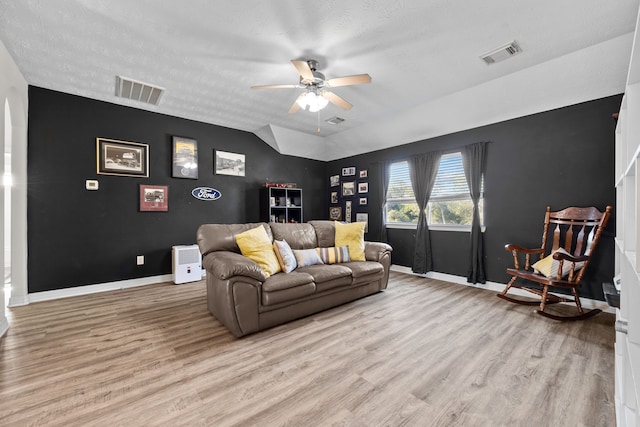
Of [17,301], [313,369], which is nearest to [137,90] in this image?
[17,301]

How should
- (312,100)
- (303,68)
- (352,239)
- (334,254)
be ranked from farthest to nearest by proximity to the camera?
1. (352,239)
2. (334,254)
3. (312,100)
4. (303,68)

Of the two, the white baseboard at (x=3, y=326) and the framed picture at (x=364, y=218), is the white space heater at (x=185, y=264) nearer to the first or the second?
the white baseboard at (x=3, y=326)

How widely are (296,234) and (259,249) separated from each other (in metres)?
0.75

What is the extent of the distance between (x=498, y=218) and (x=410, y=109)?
212 cm

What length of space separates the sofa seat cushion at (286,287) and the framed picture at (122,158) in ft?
10.1

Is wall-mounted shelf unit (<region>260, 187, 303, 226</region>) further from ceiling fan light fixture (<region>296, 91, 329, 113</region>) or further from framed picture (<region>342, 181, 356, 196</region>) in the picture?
ceiling fan light fixture (<region>296, 91, 329, 113</region>)

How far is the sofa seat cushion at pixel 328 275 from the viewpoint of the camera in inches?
113

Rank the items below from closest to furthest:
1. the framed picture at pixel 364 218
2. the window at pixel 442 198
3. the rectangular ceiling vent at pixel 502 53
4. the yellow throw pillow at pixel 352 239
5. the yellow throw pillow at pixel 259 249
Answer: the rectangular ceiling vent at pixel 502 53, the yellow throw pillow at pixel 259 249, the yellow throw pillow at pixel 352 239, the window at pixel 442 198, the framed picture at pixel 364 218

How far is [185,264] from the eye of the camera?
169 inches

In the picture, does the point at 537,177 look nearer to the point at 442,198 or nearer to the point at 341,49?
the point at 442,198

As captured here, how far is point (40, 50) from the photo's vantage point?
269cm

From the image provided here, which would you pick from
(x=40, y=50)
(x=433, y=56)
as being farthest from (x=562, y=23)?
(x=40, y=50)

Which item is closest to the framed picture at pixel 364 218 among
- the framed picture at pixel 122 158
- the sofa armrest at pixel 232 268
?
the sofa armrest at pixel 232 268

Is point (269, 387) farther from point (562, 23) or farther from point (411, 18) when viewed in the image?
point (562, 23)
